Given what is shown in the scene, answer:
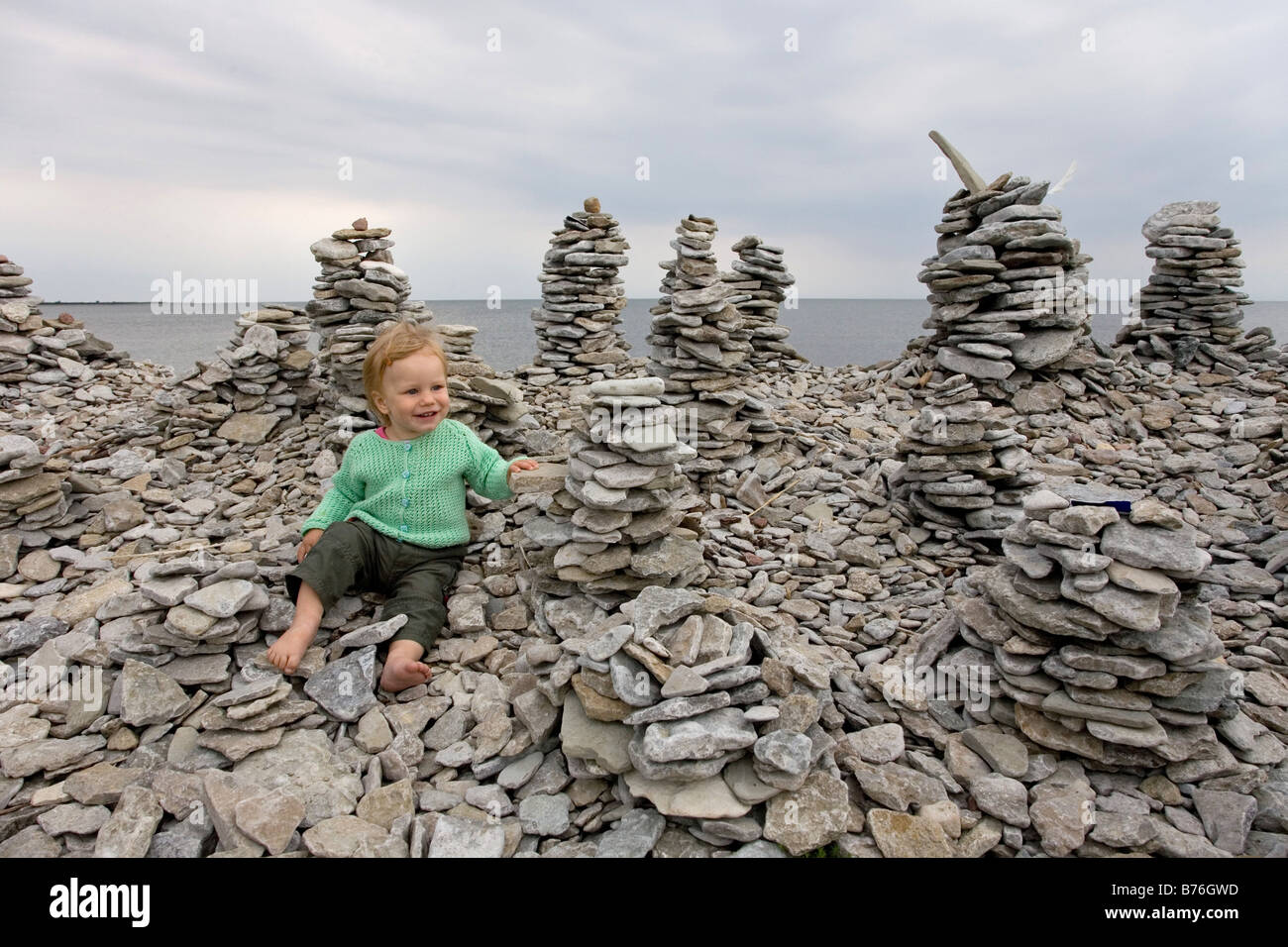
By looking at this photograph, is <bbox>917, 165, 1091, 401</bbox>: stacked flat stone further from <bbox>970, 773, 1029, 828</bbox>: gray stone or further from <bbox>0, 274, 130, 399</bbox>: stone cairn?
<bbox>0, 274, 130, 399</bbox>: stone cairn

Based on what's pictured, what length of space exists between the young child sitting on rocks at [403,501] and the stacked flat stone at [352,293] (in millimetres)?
3240

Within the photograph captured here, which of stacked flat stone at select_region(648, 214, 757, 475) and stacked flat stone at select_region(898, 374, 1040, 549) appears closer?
stacked flat stone at select_region(898, 374, 1040, 549)

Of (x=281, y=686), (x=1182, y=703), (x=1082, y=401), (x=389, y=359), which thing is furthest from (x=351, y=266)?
(x=1082, y=401)

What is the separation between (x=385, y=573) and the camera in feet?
17.3

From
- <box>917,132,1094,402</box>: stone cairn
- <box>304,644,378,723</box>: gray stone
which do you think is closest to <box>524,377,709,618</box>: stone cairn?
<box>304,644,378,723</box>: gray stone

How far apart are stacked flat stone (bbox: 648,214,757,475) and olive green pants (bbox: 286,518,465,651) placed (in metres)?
3.64

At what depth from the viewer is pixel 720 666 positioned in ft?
12.5

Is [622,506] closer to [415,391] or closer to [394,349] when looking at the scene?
[415,391]

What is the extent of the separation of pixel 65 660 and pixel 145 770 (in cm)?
127

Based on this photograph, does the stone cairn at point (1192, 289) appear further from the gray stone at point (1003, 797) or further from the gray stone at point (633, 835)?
the gray stone at point (633, 835)

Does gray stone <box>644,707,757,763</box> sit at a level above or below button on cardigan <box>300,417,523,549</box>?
below

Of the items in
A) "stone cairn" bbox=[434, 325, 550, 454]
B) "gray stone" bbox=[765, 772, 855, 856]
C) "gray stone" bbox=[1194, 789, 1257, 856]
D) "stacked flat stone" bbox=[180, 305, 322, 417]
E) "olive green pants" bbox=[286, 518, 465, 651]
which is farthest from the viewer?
"stacked flat stone" bbox=[180, 305, 322, 417]

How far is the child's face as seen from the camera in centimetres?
512

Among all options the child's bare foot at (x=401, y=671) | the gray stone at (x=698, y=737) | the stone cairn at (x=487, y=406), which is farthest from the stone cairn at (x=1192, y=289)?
the child's bare foot at (x=401, y=671)
